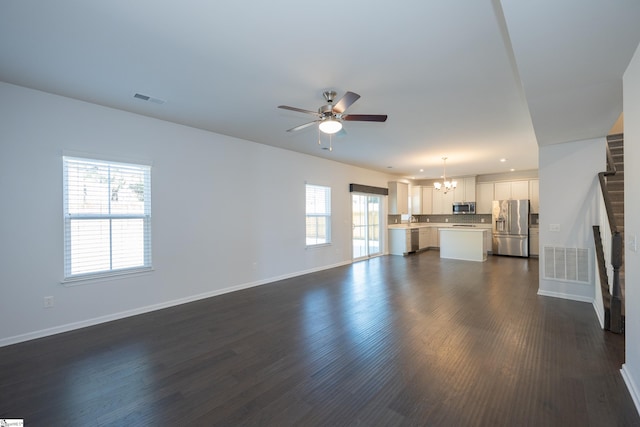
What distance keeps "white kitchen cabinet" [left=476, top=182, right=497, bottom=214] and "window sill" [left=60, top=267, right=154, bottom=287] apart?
31.9ft

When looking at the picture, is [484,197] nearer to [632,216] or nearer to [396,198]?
[396,198]

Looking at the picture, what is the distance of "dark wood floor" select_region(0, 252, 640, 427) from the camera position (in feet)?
6.27

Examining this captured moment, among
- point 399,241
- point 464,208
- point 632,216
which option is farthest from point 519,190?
A: point 632,216

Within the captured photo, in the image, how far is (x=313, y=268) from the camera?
6.50m

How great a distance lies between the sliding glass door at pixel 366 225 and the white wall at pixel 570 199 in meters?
4.27

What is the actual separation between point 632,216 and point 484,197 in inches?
320

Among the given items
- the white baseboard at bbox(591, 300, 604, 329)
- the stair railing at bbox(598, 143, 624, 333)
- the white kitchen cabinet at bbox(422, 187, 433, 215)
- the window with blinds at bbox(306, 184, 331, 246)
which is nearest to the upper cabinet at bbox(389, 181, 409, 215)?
the white kitchen cabinet at bbox(422, 187, 433, 215)

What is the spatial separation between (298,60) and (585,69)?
90.6 inches

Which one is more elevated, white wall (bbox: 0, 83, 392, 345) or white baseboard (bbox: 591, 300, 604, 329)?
white wall (bbox: 0, 83, 392, 345)

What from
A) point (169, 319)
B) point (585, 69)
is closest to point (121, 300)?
point (169, 319)

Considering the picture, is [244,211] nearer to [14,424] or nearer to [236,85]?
[236,85]

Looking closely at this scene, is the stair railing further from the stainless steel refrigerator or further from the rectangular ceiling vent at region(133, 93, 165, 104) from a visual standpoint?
the stainless steel refrigerator

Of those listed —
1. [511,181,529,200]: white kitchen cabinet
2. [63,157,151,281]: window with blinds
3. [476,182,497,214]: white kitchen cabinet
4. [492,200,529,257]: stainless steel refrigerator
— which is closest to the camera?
[63,157,151,281]: window with blinds

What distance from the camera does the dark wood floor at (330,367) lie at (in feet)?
6.27
